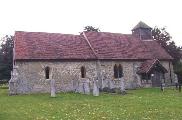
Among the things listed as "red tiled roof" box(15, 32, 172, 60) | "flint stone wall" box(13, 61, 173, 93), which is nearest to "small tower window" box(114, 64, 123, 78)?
"flint stone wall" box(13, 61, 173, 93)

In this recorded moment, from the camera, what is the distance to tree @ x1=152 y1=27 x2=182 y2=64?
54.8m

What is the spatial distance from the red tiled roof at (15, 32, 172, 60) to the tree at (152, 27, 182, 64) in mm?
6162

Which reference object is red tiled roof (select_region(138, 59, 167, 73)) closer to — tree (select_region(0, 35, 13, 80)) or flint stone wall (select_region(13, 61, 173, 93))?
flint stone wall (select_region(13, 61, 173, 93))

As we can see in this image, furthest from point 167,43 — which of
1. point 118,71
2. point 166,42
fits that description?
point 118,71

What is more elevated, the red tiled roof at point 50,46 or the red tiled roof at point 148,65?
the red tiled roof at point 50,46

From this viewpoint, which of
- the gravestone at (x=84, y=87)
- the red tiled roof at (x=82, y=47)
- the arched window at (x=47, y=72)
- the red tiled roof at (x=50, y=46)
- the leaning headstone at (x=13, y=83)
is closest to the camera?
the gravestone at (x=84, y=87)

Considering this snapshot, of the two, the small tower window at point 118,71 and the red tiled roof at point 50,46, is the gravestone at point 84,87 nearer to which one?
the red tiled roof at point 50,46

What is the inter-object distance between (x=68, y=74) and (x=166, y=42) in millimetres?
22196

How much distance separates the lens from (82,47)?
1651 inches

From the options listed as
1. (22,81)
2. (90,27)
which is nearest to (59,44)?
(22,81)

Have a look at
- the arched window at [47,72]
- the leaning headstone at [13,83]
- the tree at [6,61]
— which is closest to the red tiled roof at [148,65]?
the arched window at [47,72]

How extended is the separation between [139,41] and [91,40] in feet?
26.9

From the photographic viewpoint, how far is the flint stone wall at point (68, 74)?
122ft

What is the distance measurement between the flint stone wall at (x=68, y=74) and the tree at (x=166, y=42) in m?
12.5
